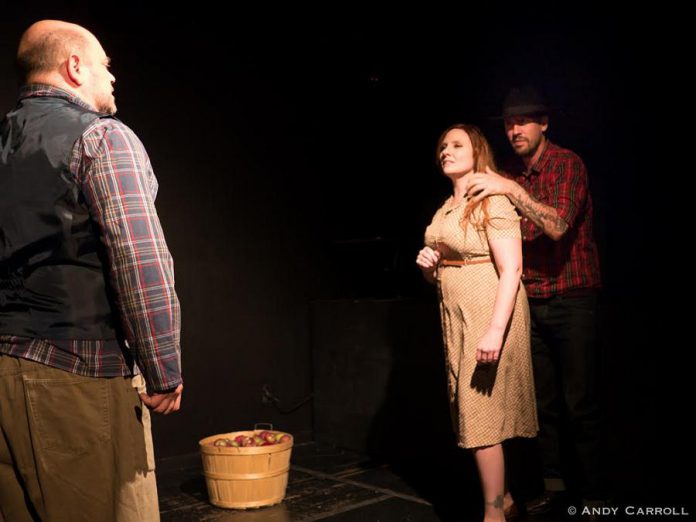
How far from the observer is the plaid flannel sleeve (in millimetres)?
1473

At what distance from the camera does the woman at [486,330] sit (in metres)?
2.51

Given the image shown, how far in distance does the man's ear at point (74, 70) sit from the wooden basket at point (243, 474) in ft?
6.52

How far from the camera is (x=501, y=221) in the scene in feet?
8.37

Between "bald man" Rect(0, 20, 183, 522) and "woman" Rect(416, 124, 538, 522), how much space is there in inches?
52.9

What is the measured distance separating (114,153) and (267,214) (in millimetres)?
3026

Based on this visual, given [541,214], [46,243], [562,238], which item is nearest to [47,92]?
[46,243]

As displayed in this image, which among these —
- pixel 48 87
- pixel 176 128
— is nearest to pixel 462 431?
pixel 48 87

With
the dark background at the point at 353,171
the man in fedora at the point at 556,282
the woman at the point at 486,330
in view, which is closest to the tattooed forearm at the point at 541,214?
the man in fedora at the point at 556,282

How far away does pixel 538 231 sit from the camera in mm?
2857

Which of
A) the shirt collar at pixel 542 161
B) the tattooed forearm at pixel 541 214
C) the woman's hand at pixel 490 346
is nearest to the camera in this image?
the woman's hand at pixel 490 346

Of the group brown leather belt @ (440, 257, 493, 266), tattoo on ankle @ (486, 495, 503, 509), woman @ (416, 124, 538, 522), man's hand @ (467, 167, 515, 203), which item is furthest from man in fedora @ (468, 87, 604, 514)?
tattoo on ankle @ (486, 495, 503, 509)

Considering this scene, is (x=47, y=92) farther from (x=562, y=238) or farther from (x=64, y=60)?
(x=562, y=238)

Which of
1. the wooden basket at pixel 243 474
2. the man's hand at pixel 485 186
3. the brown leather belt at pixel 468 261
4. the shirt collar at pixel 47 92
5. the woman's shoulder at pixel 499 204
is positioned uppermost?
the shirt collar at pixel 47 92

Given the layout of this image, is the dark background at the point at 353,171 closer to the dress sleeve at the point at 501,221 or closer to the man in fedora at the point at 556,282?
the man in fedora at the point at 556,282
